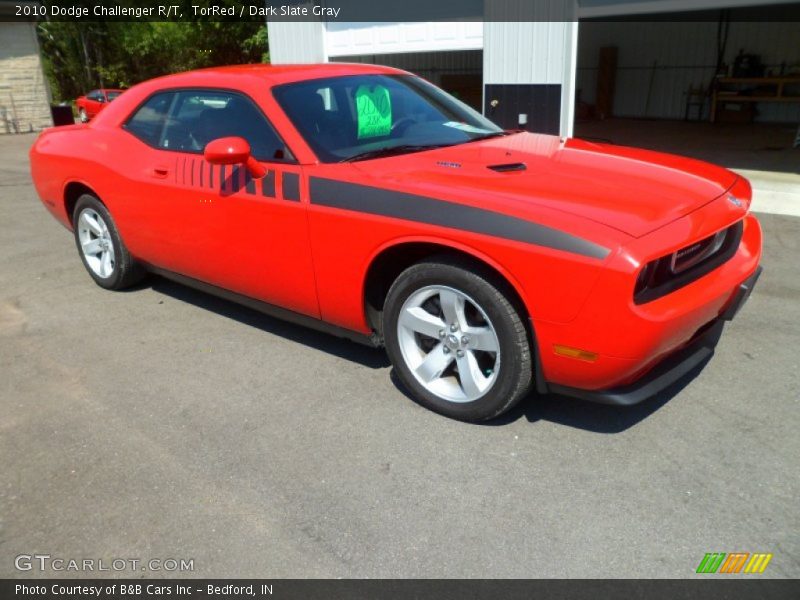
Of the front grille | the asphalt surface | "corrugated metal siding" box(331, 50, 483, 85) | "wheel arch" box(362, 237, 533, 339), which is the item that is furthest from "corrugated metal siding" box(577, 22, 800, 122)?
"wheel arch" box(362, 237, 533, 339)

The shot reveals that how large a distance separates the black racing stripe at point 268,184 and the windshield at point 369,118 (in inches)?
10.5

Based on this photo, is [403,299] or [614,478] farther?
[403,299]

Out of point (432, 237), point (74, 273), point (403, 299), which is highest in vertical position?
point (432, 237)

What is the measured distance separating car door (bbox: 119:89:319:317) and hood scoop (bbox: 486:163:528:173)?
0.96 metres

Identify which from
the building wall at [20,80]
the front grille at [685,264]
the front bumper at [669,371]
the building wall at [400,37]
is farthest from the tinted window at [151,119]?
the building wall at [20,80]

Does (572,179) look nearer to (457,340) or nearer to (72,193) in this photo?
(457,340)

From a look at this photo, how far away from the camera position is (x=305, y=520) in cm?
255

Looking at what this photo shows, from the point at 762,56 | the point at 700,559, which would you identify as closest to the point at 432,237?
the point at 700,559

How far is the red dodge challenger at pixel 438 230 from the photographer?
2645 millimetres

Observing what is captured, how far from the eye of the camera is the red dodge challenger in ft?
A: 8.68

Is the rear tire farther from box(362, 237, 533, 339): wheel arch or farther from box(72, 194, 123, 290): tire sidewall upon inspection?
box(362, 237, 533, 339): wheel arch

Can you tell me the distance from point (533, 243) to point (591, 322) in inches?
15.0

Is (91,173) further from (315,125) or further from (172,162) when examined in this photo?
(315,125)

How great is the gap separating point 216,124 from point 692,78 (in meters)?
17.2
